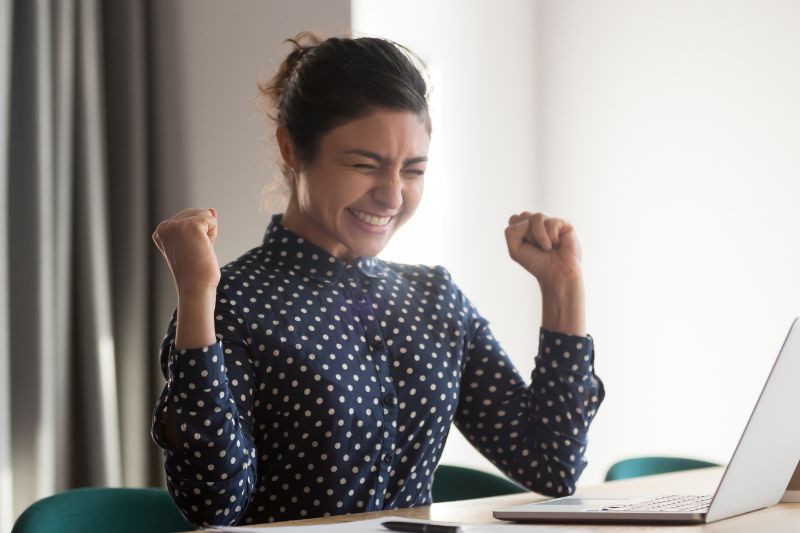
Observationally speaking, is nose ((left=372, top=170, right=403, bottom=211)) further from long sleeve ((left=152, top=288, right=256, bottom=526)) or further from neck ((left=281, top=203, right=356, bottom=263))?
long sleeve ((left=152, top=288, right=256, bottom=526))

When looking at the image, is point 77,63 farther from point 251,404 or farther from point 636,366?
point 636,366

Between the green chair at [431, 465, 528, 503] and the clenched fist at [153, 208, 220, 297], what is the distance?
0.93 meters

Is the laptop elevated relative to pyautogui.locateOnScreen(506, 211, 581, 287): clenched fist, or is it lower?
lower

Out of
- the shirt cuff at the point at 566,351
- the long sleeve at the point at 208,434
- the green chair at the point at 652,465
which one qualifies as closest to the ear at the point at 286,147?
Result: the long sleeve at the point at 208,434

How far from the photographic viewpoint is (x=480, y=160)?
11.6 feet

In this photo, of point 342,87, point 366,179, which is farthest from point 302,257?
point 342,87

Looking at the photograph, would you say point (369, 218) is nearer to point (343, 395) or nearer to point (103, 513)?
point (343, 395)

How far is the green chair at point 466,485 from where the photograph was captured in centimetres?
193

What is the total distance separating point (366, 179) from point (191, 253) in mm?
364

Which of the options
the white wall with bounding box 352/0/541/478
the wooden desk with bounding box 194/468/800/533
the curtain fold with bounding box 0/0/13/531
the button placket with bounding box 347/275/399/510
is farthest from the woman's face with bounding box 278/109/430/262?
the white wall with bounding box 352/0/541/478

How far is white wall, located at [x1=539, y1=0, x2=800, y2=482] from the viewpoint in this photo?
9.61 feet

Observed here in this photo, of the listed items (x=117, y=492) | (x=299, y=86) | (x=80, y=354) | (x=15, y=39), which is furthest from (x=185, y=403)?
(x=15, y=39)

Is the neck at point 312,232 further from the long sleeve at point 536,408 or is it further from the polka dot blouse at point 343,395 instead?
the long sleeve at point 536,408

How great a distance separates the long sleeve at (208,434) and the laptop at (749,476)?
341mm
